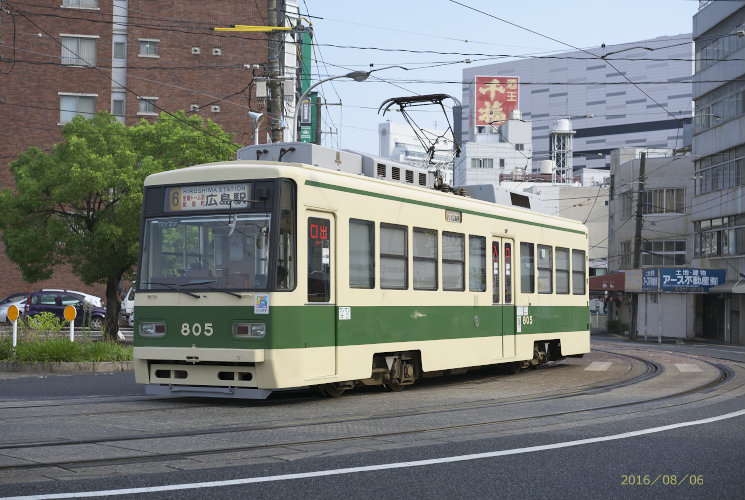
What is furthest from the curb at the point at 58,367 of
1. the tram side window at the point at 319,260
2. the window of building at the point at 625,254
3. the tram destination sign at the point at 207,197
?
the window of building at the point at 625,254

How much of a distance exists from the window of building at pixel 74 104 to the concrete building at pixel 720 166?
2970cm

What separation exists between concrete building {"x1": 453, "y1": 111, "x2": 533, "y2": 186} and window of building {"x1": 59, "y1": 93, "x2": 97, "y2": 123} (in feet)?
230

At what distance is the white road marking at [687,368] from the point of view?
20000 millimetres

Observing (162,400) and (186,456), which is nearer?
(186,456)

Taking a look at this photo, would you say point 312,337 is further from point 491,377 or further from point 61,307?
point 61,307

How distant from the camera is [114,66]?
48.9 metres

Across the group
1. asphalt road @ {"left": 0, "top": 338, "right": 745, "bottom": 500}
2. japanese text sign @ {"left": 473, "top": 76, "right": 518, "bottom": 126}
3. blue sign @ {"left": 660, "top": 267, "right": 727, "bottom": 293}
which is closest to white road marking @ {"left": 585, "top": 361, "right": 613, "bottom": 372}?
asphalt road @ {"left": 0, "top": 338, "right": 745, "bottom": 500}

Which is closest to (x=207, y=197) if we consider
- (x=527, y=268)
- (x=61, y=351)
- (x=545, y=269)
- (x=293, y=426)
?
(x=293, y=426)

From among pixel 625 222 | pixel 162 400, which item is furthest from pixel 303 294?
pixel 625 222

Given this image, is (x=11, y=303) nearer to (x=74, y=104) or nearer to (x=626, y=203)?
(x=74, y=104)

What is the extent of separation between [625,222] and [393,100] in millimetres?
48209

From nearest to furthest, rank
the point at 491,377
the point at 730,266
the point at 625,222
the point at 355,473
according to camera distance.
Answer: the point at 355,473 < the point at 491,377 < the point at 730,266 < the point at 625,222

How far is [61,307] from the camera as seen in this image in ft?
116

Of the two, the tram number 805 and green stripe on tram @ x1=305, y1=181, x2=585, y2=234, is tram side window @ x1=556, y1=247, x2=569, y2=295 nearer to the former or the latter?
green stripe on tram @ x1=305, y1=181, x2=585, y2=234
